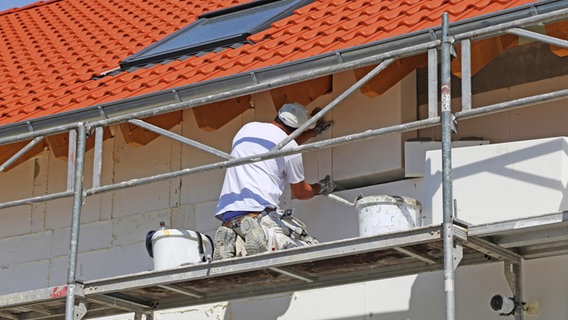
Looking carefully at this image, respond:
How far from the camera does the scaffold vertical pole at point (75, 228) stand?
363 inches

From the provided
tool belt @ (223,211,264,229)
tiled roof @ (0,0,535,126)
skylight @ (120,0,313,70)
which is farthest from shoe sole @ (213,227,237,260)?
skylight @ (120,0,313,70)

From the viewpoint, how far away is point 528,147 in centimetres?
863

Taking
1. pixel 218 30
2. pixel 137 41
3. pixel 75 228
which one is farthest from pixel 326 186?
pixel 137 41

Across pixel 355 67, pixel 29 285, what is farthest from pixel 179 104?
pixel 29 285

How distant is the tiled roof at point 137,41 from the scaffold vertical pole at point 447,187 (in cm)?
99

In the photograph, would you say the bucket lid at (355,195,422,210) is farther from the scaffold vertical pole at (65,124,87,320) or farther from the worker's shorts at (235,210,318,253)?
the scaffold vertical pole at (65,124,87,320)

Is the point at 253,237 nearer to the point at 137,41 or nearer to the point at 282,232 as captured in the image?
the point at 282,232

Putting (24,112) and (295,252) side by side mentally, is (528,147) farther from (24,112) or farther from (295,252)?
(24,112)

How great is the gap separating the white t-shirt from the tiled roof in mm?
637

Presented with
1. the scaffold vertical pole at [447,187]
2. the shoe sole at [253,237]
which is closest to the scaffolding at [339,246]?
the scaffold vertical pole at [447,187]

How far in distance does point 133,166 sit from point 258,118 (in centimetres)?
117

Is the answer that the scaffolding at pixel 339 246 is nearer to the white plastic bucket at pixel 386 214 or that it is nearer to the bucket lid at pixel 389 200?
the white plastic bucket at pixel 386 214

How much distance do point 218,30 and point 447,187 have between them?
13.2ft

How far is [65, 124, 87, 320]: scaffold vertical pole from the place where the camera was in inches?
363
